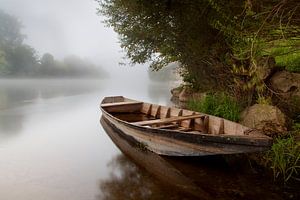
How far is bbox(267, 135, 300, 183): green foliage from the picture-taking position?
4501mm

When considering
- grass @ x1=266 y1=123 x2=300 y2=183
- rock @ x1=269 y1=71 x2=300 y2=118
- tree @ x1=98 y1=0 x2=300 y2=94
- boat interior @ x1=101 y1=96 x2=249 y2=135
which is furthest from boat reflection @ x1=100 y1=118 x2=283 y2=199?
tree @ x1=98 y1=0 x2=300 y2=94

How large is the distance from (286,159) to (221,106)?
2.61 m

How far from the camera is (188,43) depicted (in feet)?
24.5

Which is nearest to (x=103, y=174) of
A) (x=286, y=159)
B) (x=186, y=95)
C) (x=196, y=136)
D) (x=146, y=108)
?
(x=196, y=136)

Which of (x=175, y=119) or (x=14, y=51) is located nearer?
(x=175, y=119)

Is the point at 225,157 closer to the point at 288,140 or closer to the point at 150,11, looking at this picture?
the point at 288,140

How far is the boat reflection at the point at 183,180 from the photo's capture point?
4191 millimetres

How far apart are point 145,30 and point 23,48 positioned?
4043 centimetres

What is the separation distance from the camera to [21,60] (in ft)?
140

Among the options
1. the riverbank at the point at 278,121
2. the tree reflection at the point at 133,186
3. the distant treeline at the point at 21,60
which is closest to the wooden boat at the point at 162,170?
the tree reflection at the point at 133,186

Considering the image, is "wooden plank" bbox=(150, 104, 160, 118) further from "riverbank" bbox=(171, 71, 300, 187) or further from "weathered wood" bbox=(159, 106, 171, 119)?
"riverbank" bbox=(171, 71, 300, 187)

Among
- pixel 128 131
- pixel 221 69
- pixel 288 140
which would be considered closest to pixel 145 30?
pixel 221 69

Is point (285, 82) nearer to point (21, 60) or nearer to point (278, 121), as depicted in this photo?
point (278, 121)

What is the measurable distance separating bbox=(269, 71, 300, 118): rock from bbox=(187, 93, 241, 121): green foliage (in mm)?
932
